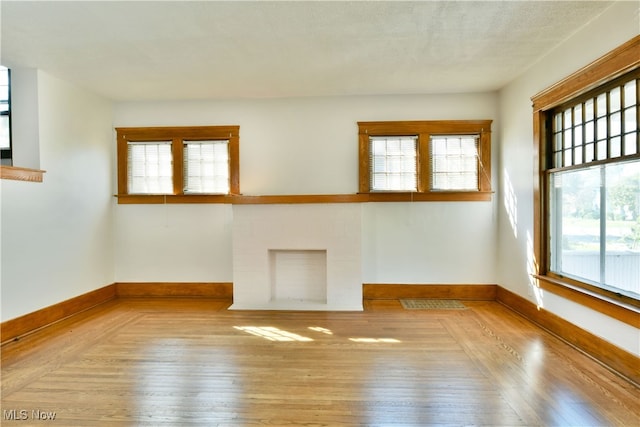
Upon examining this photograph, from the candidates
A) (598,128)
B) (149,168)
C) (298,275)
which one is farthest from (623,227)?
(149,168)

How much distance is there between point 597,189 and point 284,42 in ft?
9.93

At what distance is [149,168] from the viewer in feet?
15.1

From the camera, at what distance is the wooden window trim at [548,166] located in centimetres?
234

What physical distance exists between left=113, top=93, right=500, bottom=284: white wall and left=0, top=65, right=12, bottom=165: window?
1.19m

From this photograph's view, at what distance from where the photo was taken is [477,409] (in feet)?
6.56

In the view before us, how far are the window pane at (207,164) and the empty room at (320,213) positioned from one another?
3 cm

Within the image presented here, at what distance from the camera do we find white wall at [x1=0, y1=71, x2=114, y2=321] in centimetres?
317

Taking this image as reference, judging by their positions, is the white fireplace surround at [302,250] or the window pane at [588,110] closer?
the window pane at [588,110]

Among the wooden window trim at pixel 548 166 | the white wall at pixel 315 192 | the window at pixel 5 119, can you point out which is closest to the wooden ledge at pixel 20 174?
the window at pixel 5 119

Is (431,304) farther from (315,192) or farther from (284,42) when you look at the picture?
(284,42)

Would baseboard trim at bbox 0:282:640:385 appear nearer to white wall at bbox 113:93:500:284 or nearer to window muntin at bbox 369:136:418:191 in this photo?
white wall at bbox 113:93:500:284

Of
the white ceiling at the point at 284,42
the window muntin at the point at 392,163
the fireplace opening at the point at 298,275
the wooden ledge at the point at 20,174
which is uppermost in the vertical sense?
the white ceiling at the point at 284,42

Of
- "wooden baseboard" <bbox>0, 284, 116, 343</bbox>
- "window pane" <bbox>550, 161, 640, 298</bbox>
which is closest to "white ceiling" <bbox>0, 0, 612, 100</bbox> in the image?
"window pane" <bbox>550, 161, 640, 298</bbox>

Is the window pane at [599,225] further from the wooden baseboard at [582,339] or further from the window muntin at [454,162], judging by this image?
the window muntin at [454,162]
